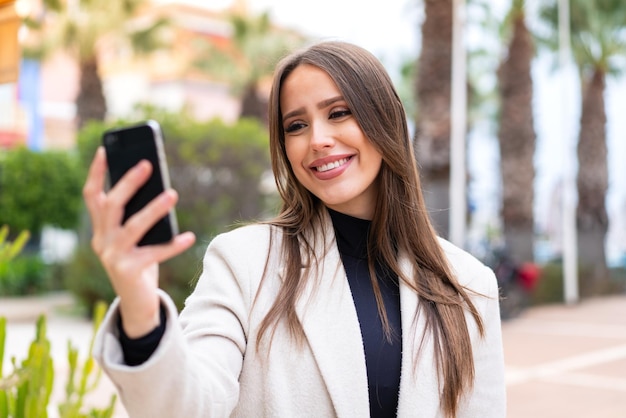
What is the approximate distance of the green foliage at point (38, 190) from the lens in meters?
16.9

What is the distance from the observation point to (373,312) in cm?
181

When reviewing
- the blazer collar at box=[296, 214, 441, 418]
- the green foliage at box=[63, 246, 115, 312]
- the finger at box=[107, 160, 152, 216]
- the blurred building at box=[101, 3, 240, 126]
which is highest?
the blurred building at box=[101, 3, 240, 126]

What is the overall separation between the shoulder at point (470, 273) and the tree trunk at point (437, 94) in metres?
11.9

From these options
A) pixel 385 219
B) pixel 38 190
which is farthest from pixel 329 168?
pixel 38 190

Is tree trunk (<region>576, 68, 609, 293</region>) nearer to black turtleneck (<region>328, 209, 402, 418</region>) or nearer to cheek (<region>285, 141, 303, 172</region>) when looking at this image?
black turtleneck (<region>328, 209, 402, 418</region>)

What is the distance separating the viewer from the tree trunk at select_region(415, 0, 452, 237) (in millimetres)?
13914

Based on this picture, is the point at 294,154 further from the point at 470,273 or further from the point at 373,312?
the point at 470,273

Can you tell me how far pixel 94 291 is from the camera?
1251 centimetres

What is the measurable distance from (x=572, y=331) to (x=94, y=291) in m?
7.83

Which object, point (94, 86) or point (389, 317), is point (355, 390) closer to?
point (389, 317)

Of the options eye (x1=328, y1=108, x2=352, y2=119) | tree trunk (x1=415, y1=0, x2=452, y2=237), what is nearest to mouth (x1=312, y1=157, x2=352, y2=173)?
eye (x1=328, y1=108, x2=352, y2=119)

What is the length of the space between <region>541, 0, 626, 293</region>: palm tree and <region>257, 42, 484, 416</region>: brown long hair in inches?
760

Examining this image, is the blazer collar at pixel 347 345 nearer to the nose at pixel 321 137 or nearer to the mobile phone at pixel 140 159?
the nose at pixel 321 137

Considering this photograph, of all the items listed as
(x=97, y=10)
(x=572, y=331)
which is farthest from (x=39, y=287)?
(x=572, y=331)
